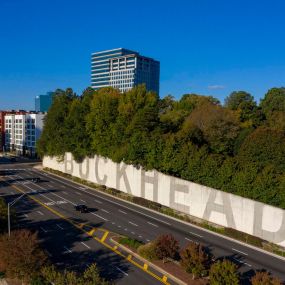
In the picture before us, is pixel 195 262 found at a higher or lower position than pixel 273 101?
lower

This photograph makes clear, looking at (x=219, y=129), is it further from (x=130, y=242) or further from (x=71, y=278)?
(x=71, y=278)

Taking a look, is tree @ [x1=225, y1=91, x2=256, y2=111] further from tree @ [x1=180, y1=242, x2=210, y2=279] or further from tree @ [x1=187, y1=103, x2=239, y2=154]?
tree @ [x1=180, y1=242, x2=210, y2=279]

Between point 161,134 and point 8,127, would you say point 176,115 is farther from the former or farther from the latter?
point 8,127

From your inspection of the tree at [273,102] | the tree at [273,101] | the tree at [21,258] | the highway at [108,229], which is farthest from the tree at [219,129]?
the tree at [21,258]

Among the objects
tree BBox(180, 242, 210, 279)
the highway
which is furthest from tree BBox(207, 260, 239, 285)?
the highway

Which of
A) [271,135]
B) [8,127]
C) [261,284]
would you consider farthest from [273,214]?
[8,127]

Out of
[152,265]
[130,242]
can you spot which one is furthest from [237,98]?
[152,265]
